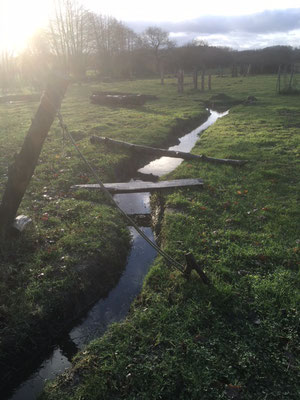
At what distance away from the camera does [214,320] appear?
16.5 ft

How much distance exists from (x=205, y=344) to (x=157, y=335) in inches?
30.1

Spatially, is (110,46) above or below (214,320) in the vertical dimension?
above

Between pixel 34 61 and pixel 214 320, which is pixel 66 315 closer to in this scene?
pixel 214 320

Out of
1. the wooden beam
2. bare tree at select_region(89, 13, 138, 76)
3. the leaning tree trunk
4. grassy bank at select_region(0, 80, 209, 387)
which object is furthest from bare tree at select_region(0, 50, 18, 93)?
the leaning tree trunk

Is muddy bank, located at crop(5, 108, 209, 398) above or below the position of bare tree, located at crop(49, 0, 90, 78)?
below

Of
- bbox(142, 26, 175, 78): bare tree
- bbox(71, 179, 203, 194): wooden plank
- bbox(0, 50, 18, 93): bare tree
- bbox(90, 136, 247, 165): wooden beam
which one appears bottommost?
bbox(71, 179, 203, 194): wooden plank

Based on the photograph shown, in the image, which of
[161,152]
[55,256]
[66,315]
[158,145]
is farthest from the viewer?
[158,145]

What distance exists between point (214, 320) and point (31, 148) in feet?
16.2

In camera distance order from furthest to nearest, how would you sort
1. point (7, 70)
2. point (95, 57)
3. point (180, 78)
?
point (95, 57), point (7, 70), point (180, 78)

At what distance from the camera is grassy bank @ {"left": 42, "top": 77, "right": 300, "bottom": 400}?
13.6 feet

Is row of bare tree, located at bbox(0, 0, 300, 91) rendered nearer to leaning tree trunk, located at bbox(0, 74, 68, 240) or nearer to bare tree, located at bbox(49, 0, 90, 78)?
bare tree, located at bbox(49, 0, 90, 78)

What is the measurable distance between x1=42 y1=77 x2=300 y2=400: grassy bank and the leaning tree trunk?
3.44m

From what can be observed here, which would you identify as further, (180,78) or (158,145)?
(180,78)

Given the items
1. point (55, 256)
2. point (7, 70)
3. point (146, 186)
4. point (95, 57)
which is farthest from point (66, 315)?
point (95, 57)
